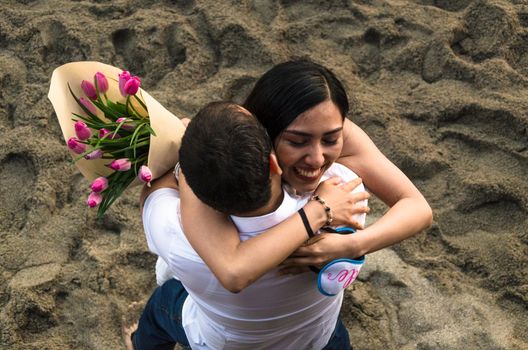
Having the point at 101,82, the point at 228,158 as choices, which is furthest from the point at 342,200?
the point at 101,82

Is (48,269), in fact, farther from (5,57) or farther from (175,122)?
(5,57)

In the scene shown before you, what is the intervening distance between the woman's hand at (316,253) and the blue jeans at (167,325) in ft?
1.75

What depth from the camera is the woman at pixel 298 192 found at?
5.27 feet

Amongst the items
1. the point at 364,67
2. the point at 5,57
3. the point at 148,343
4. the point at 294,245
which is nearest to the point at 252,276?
the point at 294,245

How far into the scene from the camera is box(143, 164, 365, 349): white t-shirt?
1.70 meters

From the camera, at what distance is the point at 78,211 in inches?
115

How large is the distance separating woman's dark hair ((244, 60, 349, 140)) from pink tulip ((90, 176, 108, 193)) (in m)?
0.48

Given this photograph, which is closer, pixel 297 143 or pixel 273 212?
pixel 273 212

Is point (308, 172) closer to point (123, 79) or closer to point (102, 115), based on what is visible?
point (123, 79)

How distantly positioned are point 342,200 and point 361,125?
1.47m

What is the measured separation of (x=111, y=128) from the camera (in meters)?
2.03

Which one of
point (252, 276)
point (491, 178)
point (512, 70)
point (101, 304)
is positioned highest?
point (252, 276)

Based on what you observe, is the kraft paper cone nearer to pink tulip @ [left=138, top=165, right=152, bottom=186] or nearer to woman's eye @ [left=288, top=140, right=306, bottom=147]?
pink tulip @ [left=138, top=165, right=152, bottom=186]

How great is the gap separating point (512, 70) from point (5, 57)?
7.92 feet
